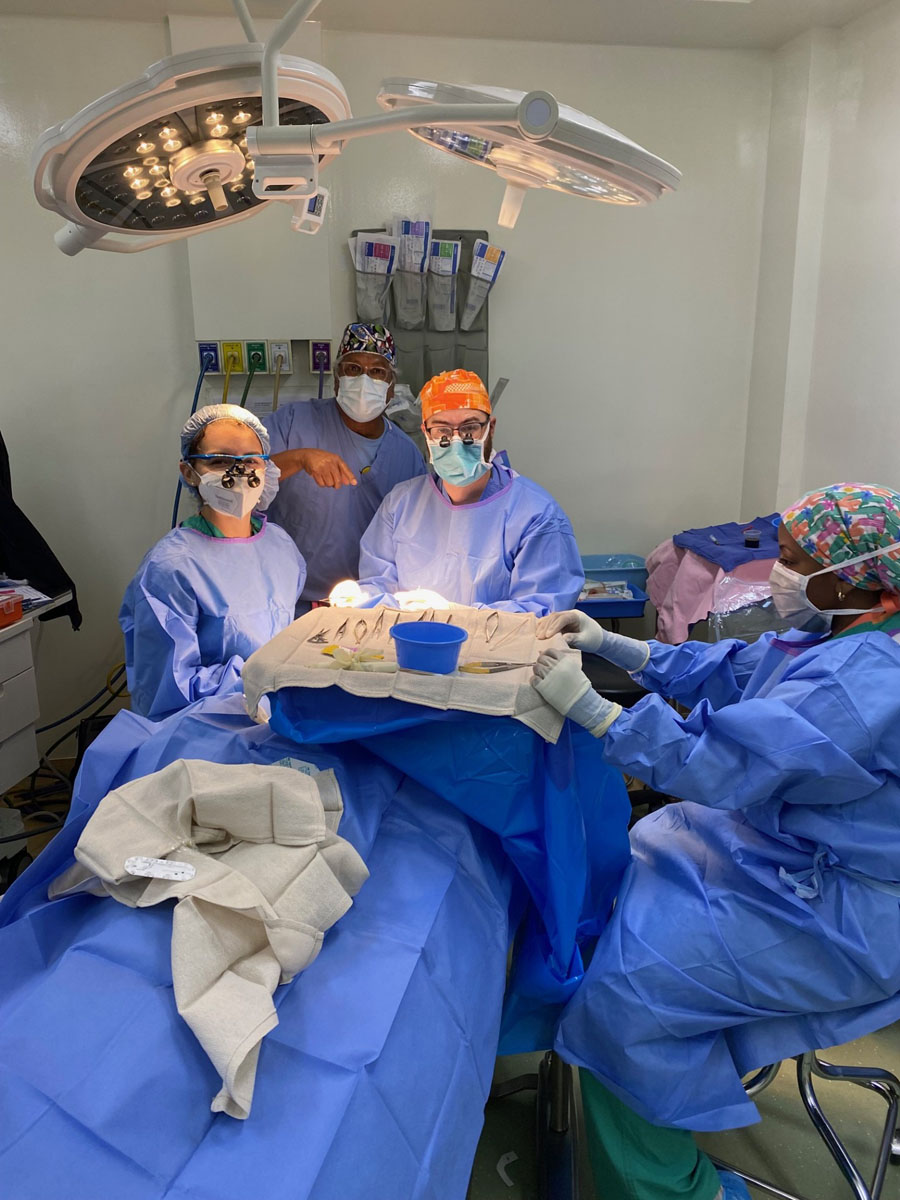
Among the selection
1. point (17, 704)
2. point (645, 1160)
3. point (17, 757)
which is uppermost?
point (17, 704)

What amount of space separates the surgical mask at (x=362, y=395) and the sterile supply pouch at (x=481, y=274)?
0.92 m

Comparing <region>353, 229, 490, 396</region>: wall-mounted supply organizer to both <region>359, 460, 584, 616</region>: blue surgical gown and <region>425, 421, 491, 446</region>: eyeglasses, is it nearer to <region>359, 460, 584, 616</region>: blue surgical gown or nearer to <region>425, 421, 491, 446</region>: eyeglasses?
<region>359, 460, 584, 616</region>: blue surgical gown

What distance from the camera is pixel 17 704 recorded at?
8.83 ft

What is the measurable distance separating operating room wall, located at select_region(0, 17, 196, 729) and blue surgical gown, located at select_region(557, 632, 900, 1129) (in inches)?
112

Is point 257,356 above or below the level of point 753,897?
above

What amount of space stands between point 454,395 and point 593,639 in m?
1.00

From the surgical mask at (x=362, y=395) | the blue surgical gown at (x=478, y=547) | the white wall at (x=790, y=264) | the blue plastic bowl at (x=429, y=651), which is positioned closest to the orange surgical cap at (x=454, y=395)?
the blue surgical gown at (x=478, y=547)

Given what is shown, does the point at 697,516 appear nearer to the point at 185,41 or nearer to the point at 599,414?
the point at 599,414

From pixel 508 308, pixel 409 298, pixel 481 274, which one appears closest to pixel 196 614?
pixel 409 298

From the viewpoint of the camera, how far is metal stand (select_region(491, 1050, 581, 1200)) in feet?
5.72

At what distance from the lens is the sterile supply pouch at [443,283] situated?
3391 mm

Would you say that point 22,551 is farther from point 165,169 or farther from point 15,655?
point 165,169

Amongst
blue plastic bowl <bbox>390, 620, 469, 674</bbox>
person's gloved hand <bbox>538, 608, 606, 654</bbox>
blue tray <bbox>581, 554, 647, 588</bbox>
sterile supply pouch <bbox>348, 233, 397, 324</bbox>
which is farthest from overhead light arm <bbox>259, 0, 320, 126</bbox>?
blue tray <bbox>581, 554, 647, 588</bbox>

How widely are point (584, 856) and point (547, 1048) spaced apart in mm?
415
